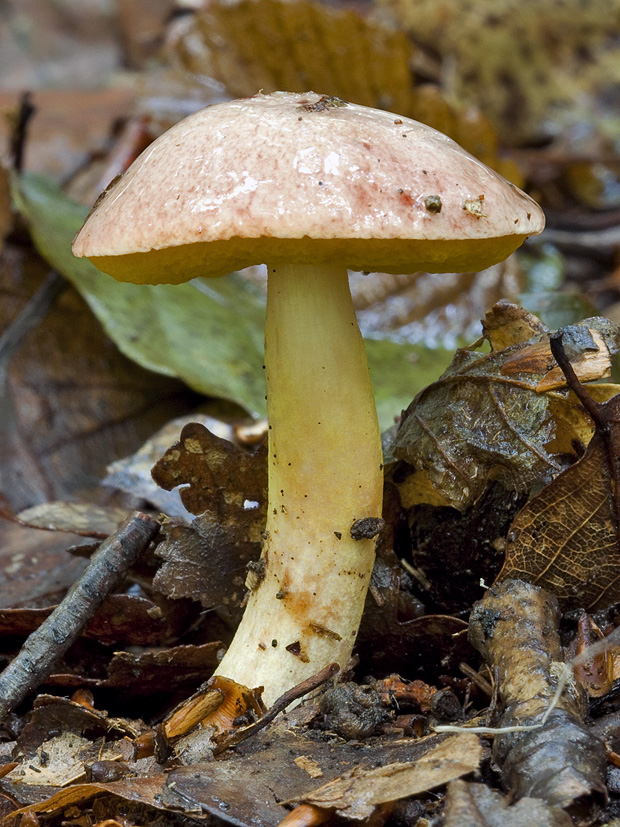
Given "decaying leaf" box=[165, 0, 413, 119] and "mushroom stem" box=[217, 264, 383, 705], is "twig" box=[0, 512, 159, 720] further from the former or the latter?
"decaying leaf" box=[165, 0, 413, 119]

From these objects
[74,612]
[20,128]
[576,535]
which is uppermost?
[20,128]

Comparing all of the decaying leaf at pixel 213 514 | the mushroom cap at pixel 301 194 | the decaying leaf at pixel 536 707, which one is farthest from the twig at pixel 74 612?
the decaying leaf at pixel 536 707

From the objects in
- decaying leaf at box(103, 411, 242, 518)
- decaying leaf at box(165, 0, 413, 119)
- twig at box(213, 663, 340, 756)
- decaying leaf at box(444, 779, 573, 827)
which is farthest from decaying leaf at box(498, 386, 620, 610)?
decaying leaf at box(165, 0, 413, 119)

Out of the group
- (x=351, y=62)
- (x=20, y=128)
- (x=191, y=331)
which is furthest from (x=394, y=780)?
(x=351, y=62)

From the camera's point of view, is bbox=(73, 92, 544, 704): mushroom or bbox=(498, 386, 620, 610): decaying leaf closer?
bbox=(73, 92, 544, 704): mushroom

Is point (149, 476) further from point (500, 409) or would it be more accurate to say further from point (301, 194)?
point (301, 194)

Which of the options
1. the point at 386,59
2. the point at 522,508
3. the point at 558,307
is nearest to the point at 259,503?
the point at 522,508

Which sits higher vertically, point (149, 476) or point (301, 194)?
point (301, 194)
